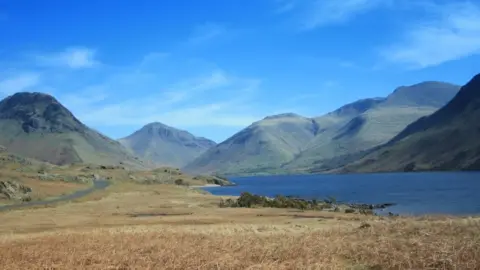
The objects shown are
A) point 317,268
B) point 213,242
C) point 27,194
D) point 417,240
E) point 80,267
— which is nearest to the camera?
point 317,268

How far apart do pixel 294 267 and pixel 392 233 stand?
9071 mm

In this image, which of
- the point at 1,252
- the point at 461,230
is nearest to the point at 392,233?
the point at 461,230

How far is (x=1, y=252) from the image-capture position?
21953 millimetres

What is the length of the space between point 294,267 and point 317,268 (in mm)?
881

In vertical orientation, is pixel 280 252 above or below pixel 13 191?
above

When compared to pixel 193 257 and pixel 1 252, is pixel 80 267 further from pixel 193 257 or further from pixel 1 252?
pixel 1 252

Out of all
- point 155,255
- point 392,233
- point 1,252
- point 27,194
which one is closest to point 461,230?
point 392,233

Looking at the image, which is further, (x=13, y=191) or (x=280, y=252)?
(x=13, y=191)

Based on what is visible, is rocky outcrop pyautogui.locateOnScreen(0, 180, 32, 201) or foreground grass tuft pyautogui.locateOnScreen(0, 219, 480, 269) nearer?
foreground grass tuft pyautogui.locateOnScreen(0, 219, 480, 269)

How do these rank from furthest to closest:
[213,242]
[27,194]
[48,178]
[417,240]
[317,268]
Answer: [48,178]
[27,194]
[213,242]
[417,240]
[317,268]

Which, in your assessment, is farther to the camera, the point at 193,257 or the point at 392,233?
the point at 392,233

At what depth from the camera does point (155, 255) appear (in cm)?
1973

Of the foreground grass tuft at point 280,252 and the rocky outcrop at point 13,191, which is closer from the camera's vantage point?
the foreground grass tuft at point 280,252

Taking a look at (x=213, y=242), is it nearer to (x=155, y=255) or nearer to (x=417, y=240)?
(x=155, y=255)
